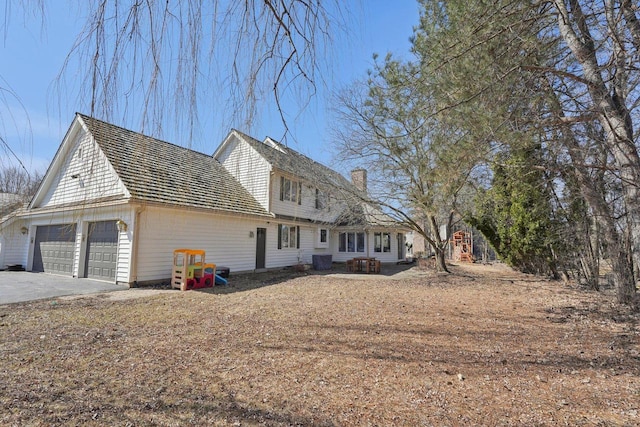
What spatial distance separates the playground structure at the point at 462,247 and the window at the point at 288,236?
1615 cm

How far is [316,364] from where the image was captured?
12.6 feet

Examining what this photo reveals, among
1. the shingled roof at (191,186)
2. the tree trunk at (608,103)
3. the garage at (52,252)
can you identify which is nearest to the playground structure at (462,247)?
the shingled roof at (191,186)

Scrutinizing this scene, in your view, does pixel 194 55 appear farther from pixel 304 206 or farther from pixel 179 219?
pixel 304 206

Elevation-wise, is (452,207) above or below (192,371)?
above

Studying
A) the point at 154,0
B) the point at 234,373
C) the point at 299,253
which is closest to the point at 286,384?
the point at 234,373

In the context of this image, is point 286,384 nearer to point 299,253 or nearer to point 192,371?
point 192,371

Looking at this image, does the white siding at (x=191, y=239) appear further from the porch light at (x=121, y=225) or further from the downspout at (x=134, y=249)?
the porch light at (x=121, y=225)

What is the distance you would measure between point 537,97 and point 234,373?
18.7ft

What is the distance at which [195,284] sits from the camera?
9.68 m

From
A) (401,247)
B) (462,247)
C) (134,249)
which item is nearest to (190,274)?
(134,249)

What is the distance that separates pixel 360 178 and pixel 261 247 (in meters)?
5.87

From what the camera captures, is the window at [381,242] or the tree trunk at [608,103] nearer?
the tree trunk at [608,103]

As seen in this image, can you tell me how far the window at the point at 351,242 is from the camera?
21250 millimetres

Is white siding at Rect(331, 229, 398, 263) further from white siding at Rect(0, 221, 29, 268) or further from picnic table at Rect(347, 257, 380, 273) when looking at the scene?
white siding at Rect(0, 221, 29, 268)
